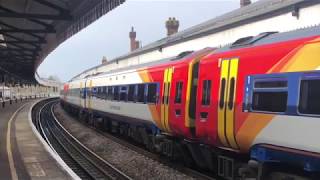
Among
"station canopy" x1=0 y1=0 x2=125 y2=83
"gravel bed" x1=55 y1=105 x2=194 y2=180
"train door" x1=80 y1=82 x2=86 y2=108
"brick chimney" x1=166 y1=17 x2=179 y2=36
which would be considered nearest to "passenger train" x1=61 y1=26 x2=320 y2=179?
"gravel bed" x1=55 y1=105 x2=194 y2=180

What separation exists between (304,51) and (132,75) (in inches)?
476

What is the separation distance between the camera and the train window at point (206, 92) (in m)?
12.2

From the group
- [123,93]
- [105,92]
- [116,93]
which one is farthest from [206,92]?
[105,92]

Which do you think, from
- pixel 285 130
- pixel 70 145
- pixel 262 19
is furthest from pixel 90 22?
pixel 285 130

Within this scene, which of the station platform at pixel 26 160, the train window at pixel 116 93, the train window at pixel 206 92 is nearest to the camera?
the train window at pixel 206 92

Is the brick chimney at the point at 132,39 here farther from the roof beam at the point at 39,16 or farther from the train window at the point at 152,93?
the train window at the point at 152,93

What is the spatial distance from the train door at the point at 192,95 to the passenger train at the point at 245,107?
0.02m

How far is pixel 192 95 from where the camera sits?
44.2 ft

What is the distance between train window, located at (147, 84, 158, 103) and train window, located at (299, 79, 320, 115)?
8034 millimetres

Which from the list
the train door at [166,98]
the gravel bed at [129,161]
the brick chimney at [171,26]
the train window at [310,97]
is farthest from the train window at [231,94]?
the brick chimney at [171,26]

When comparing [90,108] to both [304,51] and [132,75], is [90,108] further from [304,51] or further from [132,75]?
[304,51]

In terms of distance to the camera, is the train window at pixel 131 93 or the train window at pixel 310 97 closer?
the train window at pixel 310 97

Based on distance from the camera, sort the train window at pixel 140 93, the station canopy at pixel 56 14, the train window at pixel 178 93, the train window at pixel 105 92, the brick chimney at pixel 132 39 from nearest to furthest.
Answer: the train window at pixel 178 93 → the train window at pixel 140 93 → the station canopy at pixel 56 14 → the train window at pixel 105 92 → the brick chimney at pixel 132 39

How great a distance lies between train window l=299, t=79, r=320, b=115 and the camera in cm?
859
